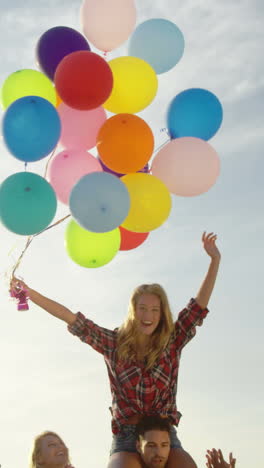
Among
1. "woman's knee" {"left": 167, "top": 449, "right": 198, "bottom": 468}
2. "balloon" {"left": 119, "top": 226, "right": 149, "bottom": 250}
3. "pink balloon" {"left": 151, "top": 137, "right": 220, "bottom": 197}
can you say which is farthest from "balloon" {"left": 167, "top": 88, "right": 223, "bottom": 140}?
"woman's knee" {"left": 167, "top": 449, "right": 198, "bottom": 468}

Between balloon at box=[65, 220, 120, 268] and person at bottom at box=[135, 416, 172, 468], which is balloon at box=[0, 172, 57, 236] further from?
person at bottom at box=[135, 416, 172, 468]

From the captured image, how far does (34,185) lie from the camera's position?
157 inches

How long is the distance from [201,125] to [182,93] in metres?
0.28

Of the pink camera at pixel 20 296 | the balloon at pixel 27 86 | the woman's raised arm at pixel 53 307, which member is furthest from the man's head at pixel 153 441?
the balloon at pixel 27 86

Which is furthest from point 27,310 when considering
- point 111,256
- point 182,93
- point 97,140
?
point 182,93

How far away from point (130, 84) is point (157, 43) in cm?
51

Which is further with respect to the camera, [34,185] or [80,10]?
[80,10]

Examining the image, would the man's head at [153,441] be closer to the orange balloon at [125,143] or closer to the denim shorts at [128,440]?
the denim shorts at [128,440]

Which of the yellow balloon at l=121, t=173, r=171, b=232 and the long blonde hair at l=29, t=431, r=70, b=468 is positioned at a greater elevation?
the yellow balloon at l=121, t=173, r=171, b=232

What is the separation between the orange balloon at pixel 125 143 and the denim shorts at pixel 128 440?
1736 millimetres

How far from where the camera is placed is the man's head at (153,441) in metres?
3.62

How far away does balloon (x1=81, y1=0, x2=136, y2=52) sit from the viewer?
180 inches

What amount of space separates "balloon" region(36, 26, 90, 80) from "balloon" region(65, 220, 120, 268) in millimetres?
1192

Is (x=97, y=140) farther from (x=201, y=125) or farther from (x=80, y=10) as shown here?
(x=80, y=10)
